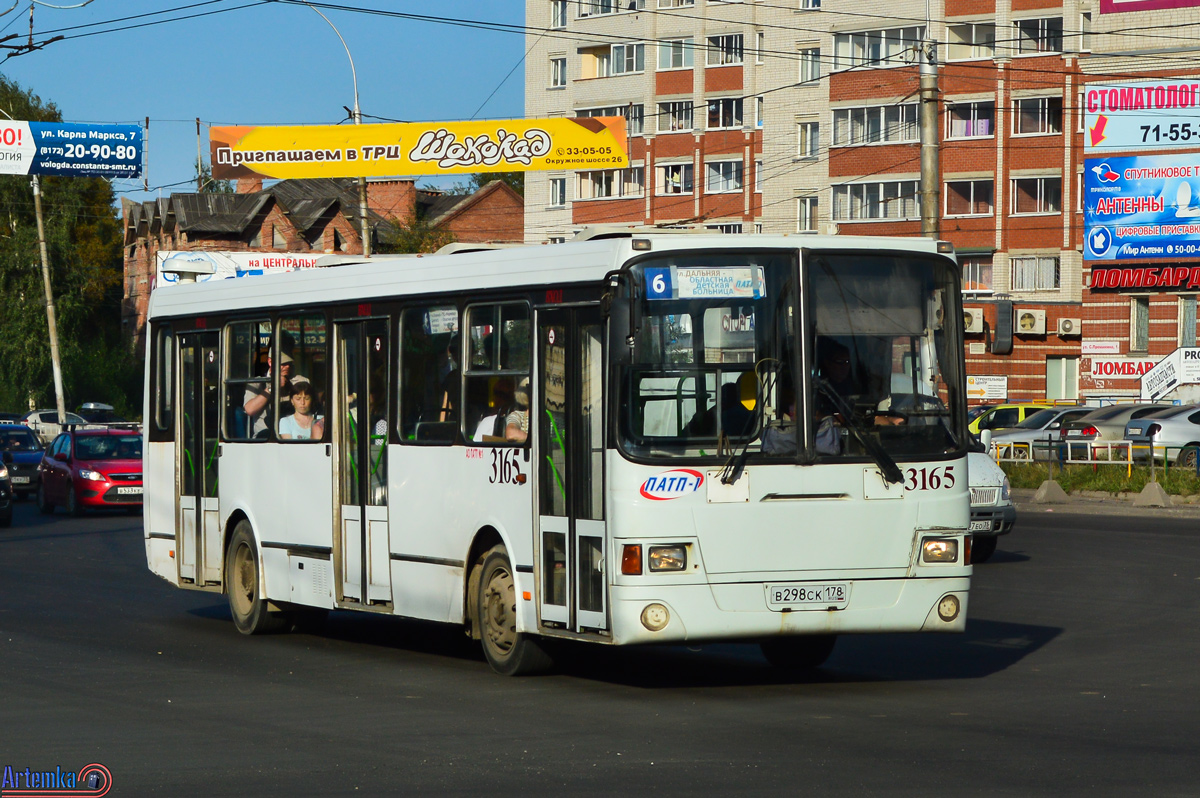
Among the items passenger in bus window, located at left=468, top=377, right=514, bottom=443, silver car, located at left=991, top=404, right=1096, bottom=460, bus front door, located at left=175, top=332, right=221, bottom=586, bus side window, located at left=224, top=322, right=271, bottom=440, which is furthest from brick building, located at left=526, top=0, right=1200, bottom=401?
passenger in bus window, located at left=468, top=377, right=514, bottom=443

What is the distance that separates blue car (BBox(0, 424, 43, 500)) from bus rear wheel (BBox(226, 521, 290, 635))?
24642mm

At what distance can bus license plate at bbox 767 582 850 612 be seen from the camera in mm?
10000

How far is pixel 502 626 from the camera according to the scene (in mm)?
11031

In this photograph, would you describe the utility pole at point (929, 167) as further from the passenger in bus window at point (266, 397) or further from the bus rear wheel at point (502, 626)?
the bus rear wheel at point (502, 626)

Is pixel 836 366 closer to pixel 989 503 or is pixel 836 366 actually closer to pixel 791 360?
pixel 791 360

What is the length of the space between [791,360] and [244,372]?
18.6 feet

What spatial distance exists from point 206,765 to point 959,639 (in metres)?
6.76

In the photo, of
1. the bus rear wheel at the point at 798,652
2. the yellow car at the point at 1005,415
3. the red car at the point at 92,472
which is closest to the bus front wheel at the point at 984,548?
the bus rear wheel at the point at 798,652

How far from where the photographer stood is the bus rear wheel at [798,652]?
11.3 m

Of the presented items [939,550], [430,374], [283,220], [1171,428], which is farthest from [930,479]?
[283,220]

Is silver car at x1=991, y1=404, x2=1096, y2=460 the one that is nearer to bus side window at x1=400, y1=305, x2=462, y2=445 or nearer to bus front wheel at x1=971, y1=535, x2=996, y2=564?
bus front wheel at x1=971, y1=535, x2=996, y2=564

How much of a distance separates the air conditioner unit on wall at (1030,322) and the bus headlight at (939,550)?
2102 inches

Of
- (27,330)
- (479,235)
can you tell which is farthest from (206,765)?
(479,235)

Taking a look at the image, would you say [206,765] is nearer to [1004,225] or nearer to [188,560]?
[188,560]
